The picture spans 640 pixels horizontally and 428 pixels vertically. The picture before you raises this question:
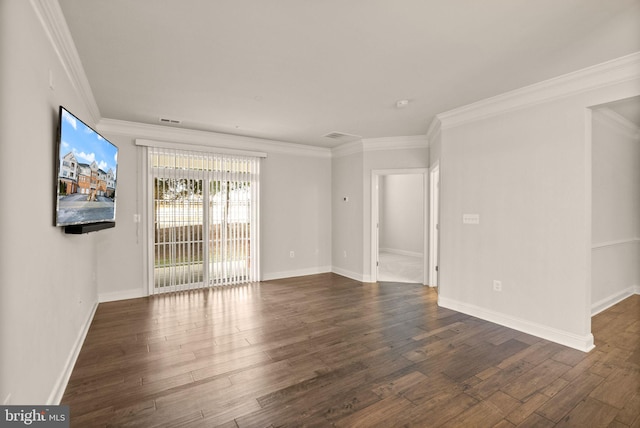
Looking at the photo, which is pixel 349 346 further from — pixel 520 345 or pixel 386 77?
pixel 386 77

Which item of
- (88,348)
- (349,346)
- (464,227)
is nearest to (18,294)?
(88,348)

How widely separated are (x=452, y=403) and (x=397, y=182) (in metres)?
7.46

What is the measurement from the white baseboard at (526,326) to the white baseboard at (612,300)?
1.29 meters

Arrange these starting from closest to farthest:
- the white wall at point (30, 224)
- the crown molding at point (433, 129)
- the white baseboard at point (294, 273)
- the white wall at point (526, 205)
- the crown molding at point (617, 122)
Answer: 1. the white wall at point (30, 224)
2. the white wall at point (526, 205)
3. the crown molding at point (617, 122)
4. the crown molding at point (433, 129)
5. the white baseboard at point (294, 273)

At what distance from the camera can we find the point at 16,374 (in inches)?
60.4

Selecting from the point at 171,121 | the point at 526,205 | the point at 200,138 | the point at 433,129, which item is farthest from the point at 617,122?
the point at 171,121

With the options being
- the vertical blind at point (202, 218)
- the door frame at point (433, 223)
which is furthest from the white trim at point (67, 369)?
the door frame at point (433, 223)

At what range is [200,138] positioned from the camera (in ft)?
17.1

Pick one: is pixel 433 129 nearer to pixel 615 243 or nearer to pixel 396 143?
pixel 396 143

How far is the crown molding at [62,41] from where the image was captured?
6.19 ft

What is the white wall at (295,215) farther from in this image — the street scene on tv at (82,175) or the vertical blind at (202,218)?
the street scene on tv at (82,175)

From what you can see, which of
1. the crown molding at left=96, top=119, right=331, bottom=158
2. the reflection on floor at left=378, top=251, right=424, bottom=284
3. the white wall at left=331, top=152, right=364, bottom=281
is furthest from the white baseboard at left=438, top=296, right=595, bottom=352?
the crown molding at left=96, top=119, right=331, bottom=158

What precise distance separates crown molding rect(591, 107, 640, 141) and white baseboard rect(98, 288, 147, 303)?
6.81 metres

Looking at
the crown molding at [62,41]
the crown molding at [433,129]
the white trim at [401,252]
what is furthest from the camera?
the white trim at [401,252]
